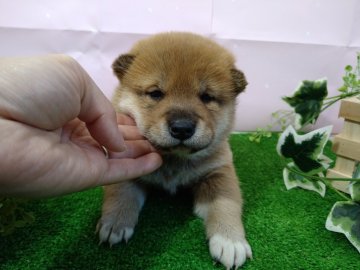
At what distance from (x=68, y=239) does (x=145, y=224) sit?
0.29 metres

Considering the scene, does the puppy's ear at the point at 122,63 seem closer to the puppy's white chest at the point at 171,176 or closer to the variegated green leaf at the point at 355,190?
the puppy's white chest at the point at 171,176

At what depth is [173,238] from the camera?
1257mm

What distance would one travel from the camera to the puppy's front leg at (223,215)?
1158 millimetres

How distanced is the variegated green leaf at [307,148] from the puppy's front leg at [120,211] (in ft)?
2.05

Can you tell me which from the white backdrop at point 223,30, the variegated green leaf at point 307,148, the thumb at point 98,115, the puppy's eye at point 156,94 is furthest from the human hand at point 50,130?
the white backdrop at point 223,30

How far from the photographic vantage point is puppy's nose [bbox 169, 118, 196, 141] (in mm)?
1197

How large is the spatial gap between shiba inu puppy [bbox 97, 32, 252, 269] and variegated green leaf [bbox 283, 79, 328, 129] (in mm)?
238

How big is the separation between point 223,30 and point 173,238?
147 cm

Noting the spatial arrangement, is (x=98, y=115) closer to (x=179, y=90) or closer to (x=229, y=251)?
(x=179, y=90)

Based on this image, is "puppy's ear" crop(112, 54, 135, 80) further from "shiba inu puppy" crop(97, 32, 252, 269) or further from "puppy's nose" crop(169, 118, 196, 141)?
"puppy's nose" crop(169, 118, 196, 141)

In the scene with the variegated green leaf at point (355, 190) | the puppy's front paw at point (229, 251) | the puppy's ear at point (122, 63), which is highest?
the puppy's ear at point (122, 63)

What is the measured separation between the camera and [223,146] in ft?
5.28

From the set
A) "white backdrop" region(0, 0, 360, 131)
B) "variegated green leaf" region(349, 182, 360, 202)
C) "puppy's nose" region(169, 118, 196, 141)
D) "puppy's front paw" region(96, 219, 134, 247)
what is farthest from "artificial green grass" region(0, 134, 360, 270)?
"white backdrop" region(0, 0, 360, 131)

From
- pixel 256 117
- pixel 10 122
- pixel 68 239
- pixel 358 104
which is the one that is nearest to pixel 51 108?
pixel 10 122
